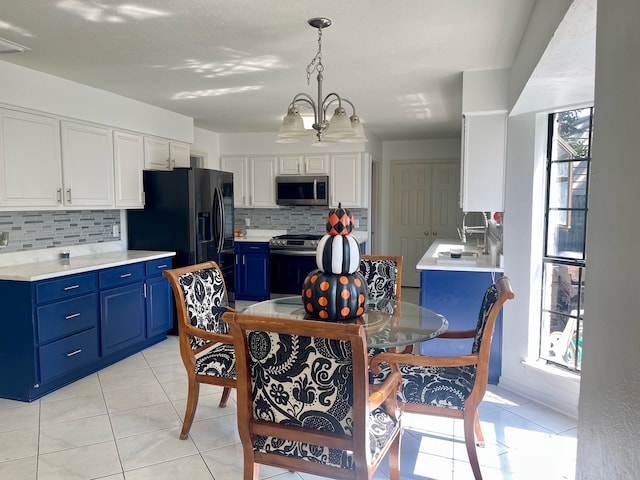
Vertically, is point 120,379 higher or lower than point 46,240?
lower

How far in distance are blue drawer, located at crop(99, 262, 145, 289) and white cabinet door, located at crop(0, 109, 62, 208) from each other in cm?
66

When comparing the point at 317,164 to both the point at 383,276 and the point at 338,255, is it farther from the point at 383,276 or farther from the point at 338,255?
the point at 338,255

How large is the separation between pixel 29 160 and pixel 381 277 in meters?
2.68

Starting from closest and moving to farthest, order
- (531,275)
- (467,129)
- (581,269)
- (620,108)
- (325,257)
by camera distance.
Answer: (620,108) < (325,257) < (581,269) < (531,275) < (467,129)

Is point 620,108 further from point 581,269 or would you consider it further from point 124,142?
point 124,142

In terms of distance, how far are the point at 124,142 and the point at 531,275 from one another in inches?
144

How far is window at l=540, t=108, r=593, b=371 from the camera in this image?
9.40 feet

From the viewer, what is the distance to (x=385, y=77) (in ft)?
11.7

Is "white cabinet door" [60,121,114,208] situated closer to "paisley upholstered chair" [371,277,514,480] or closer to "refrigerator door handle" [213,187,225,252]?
"refrigerator door handle" [213,187,225,252]

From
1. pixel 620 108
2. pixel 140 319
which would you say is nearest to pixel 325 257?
pixel 620 108

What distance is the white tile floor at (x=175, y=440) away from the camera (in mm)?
2262

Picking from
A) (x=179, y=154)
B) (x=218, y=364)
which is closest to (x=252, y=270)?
(x=179, y=154)

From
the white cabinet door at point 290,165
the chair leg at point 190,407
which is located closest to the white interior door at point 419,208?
the white cabinet door at point 290,165

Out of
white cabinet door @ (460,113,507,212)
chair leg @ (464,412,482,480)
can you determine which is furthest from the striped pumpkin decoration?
white cabinet door @ (460,113,507,212)
